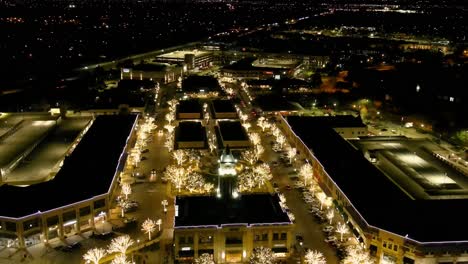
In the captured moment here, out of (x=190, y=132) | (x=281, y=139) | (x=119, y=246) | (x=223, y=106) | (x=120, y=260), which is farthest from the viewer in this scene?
(x=223, y=106)

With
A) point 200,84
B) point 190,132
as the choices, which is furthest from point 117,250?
point 200,84

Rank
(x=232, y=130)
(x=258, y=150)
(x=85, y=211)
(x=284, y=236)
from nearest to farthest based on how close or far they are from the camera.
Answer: (x=284, y=236) < (x=85, y=211) < (x=258, y=150) < (x=232, y=130)

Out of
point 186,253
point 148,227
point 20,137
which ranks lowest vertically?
point 186,253

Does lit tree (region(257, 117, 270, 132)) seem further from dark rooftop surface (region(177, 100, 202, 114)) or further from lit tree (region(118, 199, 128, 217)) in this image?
lit tree (region(118, 199, 128, 217))

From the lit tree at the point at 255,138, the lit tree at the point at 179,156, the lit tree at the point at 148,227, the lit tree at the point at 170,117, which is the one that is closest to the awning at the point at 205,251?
the lit tree at the point at 148,227

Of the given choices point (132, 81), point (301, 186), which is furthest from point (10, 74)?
point (301, 186)

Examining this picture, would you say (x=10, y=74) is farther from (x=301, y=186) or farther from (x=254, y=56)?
(x=301, y=186)

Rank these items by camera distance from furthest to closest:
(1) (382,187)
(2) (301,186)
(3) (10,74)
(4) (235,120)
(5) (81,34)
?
1. (5) (81,34)
2. (3) (10,74)
3. (4) (235,120)
4. (2) (301,186)
5. (1) (382,187)

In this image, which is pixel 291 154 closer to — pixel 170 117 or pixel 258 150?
pixel 258 150
